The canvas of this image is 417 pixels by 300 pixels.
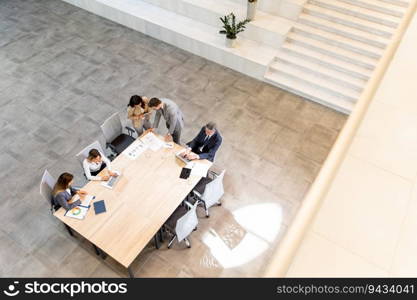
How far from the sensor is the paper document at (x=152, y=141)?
4.86m

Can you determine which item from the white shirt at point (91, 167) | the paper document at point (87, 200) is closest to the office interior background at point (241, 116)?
the paper document at point (87, 200)

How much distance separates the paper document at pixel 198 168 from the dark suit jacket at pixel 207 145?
15 centimetres

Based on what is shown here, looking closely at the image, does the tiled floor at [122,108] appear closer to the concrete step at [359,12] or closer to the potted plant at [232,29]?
the potted plant at [232,29]

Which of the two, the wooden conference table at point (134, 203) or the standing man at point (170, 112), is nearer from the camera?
the wooden conference table at point (134, 203)

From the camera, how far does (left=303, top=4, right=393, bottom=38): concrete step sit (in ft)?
22.5

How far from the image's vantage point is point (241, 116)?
6543 mm

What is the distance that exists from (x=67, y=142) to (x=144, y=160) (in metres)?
2.12

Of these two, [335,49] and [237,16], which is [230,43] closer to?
[237,16]

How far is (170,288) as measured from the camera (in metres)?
1.97

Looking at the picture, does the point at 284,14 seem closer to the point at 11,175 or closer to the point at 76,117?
the point at 76,117

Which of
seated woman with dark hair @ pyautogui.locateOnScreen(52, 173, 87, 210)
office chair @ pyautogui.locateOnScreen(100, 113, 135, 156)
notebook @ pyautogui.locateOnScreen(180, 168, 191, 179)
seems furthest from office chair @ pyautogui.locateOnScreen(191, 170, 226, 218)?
seated woman with dark hair @ pyautogui.locateOnScreen(52, 173, 87, 210)

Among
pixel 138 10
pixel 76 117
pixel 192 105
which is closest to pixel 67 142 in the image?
pixel 76 117

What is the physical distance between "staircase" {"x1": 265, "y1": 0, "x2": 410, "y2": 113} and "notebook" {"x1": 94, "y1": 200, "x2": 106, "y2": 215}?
4825 millimetres

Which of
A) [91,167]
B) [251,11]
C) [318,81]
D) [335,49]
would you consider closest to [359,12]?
[335,49]
